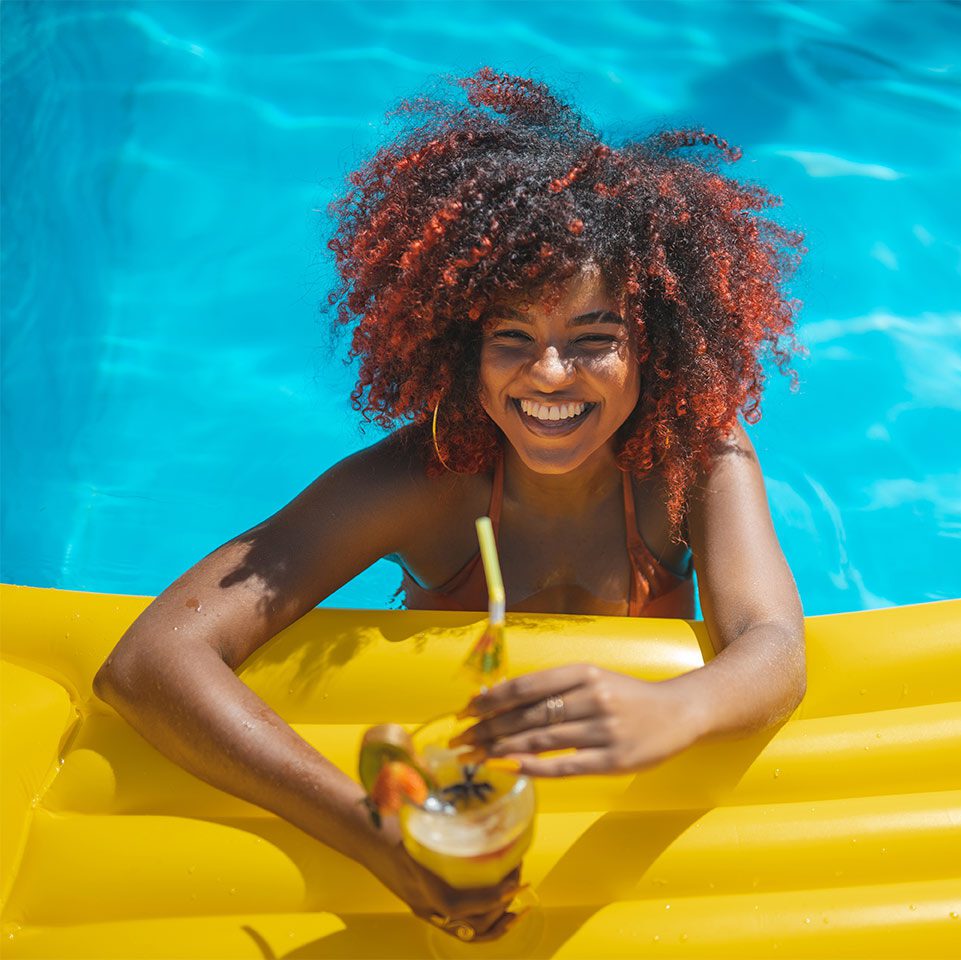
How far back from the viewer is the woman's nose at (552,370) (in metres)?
2.00

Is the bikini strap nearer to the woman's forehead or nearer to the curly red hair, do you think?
the curly red hair

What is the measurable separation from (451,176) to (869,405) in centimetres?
236

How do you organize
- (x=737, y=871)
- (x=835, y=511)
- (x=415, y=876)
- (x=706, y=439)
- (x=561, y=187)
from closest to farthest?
(x=415, y=876) → (x=737, y=871) → (x=561, y=187) → (x=706, y=439) → (x=835, y=511)

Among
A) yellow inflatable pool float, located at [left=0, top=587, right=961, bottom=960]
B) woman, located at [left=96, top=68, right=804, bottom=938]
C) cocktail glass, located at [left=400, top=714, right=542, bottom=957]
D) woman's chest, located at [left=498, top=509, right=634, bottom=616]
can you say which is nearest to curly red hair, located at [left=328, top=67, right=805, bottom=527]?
woman, located at [left=96, top=68, right=804, bottom=938]

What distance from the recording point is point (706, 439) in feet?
7.48

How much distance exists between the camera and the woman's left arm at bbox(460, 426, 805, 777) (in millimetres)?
1470

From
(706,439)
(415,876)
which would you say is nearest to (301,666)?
(415,876)

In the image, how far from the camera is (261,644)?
2137 mm

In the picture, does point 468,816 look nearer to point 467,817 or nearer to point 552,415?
point 467,817

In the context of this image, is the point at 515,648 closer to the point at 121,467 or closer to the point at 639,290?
the point at 639,290

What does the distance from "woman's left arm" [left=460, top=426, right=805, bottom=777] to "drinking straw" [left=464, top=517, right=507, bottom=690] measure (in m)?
0.03

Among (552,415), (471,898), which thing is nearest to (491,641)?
(471,898)

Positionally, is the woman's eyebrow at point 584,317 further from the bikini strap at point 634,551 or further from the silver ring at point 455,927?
the silver ring at point 455,927

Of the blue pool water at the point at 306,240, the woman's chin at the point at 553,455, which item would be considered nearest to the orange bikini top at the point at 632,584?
the woman's chin at the point at 553,455
